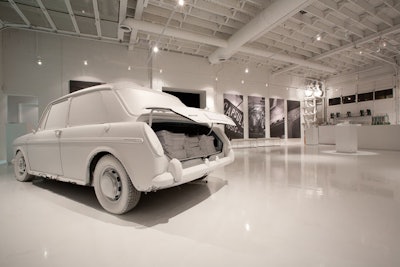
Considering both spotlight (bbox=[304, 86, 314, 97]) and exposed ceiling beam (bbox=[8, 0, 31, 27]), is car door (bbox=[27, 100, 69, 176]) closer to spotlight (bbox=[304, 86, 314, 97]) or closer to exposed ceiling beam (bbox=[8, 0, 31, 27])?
exposed ceiling beam (bbox=[8, 0, 31, 27])

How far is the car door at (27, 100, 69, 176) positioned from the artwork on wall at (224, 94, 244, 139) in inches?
312

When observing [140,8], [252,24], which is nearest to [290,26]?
[252,24]

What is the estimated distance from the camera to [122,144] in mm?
1789

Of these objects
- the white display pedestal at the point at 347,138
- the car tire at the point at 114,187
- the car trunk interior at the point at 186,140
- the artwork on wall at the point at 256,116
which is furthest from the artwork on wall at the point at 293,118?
the car tire at the point at 114,187

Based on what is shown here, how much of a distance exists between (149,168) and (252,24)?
6.16 m

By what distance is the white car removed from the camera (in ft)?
5.58

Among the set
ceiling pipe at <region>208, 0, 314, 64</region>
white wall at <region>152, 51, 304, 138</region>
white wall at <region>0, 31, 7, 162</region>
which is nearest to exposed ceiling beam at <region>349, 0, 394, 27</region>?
ceiling pipe at <region>208, 0, 314, 64</region>

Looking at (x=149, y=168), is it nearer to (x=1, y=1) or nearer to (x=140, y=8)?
(x=140, y=8)

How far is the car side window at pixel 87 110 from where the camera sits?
86.8 inches

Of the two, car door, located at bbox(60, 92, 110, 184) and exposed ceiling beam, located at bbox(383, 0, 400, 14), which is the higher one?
exposed ceiling beam, located at bbox(383, 0, 400, 14)

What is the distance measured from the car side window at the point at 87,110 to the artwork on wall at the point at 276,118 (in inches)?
428

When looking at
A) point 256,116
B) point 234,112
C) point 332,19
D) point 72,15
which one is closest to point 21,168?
point 72,15

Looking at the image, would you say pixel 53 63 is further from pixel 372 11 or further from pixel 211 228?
pixel 372 11

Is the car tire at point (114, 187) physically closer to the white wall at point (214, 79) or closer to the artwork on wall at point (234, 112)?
the white wall at point (214, 79)
